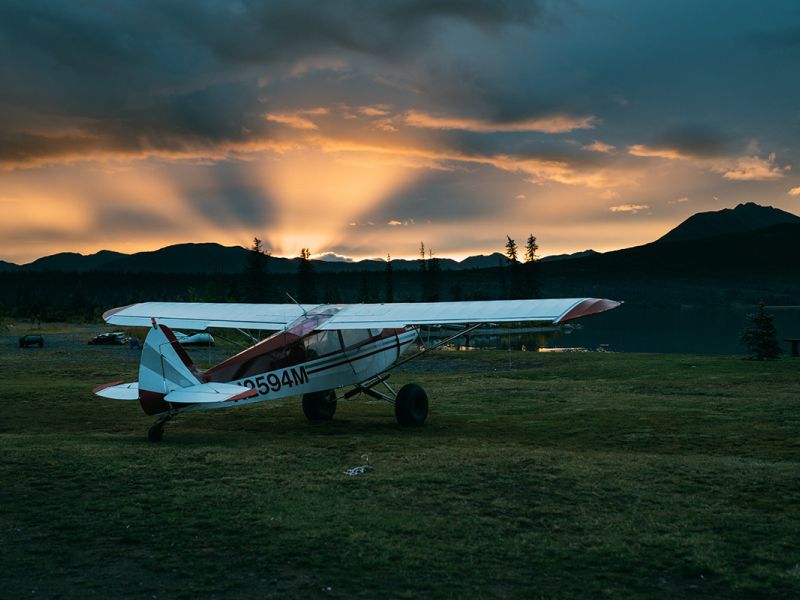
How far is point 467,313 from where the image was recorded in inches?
529

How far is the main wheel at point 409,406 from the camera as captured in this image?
13883 mm

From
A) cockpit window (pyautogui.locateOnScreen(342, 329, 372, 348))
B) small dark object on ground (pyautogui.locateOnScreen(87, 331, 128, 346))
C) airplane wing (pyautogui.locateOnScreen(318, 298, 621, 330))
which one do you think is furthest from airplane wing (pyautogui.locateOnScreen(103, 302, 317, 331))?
small dark object on ground (pyautogui.locateOnScreen(87, 331, 128, 346))

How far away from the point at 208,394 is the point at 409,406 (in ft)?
13.9

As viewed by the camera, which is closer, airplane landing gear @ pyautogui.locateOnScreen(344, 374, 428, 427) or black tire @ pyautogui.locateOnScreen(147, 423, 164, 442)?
black tire @ pyautogui.locateOnScreen(147, 423, 164, 442)

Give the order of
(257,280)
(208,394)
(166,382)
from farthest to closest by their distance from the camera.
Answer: (257,280) < (166,382) < (208,394)

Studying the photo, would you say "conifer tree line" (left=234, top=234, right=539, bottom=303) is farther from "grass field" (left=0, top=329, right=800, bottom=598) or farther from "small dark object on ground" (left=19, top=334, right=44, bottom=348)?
"grass field" (left=0, top=329, right=800, bottom=598)

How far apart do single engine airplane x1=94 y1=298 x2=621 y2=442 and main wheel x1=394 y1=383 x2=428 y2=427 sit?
0.07ft

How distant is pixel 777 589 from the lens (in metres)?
5.52

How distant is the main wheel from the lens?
13.9 m

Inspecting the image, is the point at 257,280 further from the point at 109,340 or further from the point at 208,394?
the point at 208,394

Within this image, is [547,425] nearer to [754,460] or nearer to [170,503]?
[754,460]

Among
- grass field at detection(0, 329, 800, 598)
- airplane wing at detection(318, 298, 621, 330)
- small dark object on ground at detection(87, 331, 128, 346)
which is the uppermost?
airplane wing at detection(318, 298, 621, 330)

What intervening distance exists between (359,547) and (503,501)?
6.93 feet

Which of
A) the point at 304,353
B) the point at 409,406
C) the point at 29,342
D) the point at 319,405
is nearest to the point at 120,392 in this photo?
the point at 304,353
